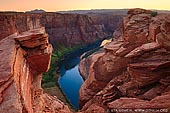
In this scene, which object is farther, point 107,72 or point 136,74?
point 107,72

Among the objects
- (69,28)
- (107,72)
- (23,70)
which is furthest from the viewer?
(69,28)

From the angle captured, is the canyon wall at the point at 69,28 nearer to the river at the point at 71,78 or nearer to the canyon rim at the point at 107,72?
the river at the point at 71,78

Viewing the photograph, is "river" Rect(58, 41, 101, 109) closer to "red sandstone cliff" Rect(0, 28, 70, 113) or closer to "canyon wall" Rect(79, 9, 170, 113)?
"canyon wall" Rect(79, 9, 170, 113)

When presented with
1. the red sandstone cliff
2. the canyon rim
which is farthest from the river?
the red sandstone cliff

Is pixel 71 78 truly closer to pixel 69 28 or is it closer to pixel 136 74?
pixel 136 74

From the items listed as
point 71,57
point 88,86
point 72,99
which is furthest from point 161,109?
point 71,57

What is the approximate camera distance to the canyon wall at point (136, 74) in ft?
54.6

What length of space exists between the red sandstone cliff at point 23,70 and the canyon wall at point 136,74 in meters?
5.12

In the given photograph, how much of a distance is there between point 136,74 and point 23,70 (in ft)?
37.9

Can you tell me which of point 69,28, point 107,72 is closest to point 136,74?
point 107,72

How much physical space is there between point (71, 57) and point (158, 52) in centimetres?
5338

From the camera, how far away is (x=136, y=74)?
71.4 ft

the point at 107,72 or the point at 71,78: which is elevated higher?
the point at 107,72

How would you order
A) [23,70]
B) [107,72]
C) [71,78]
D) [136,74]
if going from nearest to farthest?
[23,70], [136,74], [107,72], [71,78]
